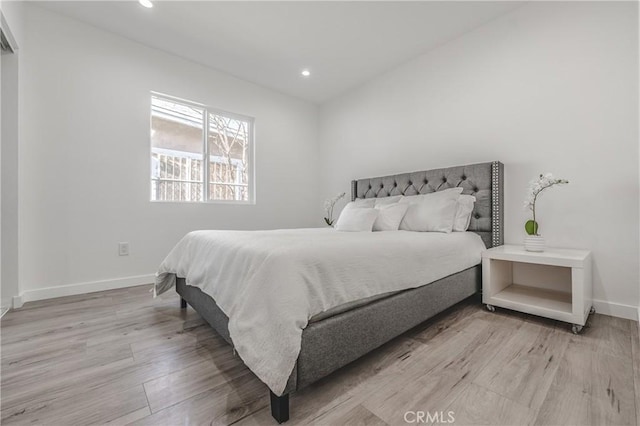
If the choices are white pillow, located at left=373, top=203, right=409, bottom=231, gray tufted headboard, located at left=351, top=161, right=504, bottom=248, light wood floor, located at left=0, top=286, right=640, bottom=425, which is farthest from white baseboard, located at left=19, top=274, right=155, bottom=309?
gray tufted headboard, located at left=351, top=161, right=504, bottom=248

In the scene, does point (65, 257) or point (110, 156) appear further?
point (110, 156)

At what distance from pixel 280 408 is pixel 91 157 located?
2.87 meters

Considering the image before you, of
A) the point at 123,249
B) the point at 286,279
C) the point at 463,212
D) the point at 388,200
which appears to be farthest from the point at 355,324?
the point at 123,249

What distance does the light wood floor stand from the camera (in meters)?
0.96

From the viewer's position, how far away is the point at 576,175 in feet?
6.52

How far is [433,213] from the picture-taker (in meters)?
2.31

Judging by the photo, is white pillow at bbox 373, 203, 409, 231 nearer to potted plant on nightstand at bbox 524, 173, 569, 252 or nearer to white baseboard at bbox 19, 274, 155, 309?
potted plant on nightstand at bbox 524, 173, 569, 252

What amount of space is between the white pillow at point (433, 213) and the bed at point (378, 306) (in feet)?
0.67

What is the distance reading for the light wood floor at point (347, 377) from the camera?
0.96m

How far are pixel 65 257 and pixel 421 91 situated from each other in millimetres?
3965

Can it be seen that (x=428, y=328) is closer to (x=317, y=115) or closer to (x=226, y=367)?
(x=226, y=367)

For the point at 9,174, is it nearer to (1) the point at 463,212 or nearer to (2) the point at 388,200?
(2) the point at 388,200

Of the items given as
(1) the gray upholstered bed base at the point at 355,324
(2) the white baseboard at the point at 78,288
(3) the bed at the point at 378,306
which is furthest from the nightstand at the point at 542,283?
(2) the white baseboard at the point at 78,288

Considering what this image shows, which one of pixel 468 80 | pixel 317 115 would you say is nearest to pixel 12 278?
pixel 317 115
